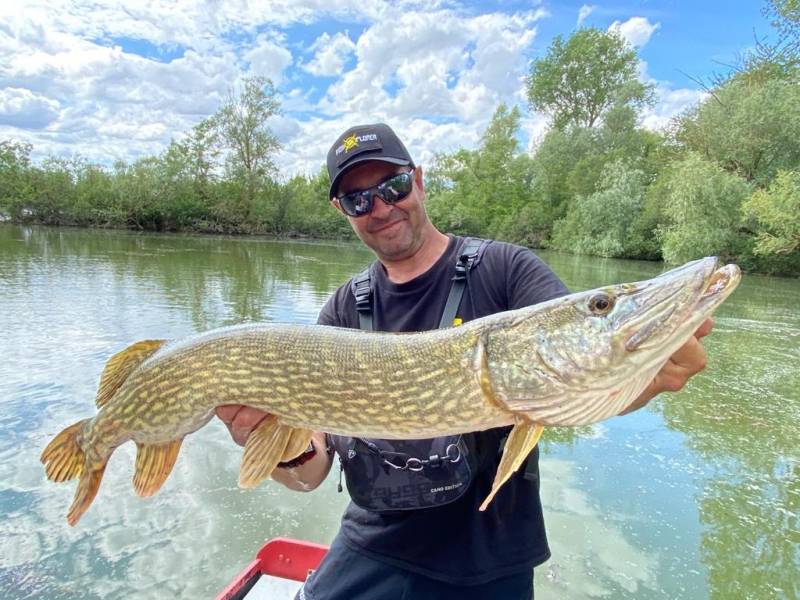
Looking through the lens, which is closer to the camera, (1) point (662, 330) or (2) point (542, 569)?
(1) point (662, 330)

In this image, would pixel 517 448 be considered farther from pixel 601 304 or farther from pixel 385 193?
pixel 385 193

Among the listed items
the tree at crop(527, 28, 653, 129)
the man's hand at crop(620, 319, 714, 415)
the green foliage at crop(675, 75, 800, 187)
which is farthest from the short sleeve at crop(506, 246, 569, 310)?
the tree at crop(527, 28, 653, 129)

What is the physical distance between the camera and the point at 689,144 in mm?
23250

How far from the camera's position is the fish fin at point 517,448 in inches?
50.4

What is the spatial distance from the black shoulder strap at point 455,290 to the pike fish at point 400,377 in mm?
200

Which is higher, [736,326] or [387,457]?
[387,457]

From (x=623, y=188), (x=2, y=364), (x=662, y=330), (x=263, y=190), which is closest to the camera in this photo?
(x=662, y=330)

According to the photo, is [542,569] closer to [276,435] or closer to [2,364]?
[276,435]

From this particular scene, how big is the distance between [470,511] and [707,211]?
21.1m

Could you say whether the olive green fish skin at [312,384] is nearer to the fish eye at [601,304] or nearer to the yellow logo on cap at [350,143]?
the fish eye at [601,304]

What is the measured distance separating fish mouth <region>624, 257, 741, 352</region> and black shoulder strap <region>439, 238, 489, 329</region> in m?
0.58

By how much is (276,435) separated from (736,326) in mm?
9480

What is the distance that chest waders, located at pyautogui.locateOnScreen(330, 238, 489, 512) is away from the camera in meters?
1.54

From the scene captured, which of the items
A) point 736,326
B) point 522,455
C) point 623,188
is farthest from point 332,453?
point 623,188
